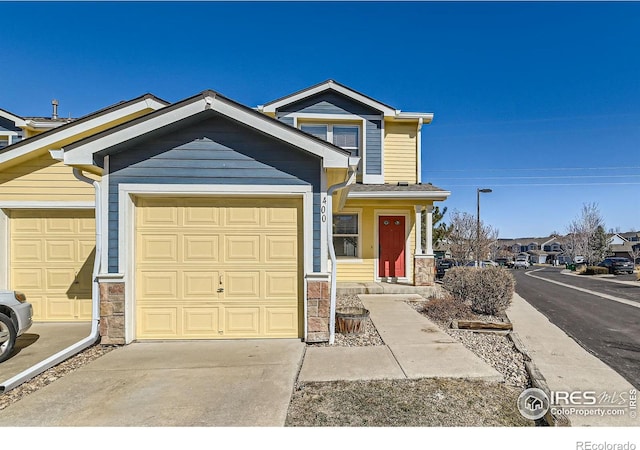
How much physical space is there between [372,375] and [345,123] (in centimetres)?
908

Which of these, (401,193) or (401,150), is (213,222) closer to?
(401,193)

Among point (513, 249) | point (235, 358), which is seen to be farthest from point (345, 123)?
point (513, 249)

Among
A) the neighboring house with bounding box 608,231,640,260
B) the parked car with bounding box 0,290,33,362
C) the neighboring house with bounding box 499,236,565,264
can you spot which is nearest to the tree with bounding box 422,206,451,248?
the parked car with bounding box 0,290,33,362

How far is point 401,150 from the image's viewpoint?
460 inches

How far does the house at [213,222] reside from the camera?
206 inches

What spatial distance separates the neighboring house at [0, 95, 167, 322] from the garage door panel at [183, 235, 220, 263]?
2758 mm

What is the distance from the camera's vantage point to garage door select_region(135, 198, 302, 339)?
5527mm

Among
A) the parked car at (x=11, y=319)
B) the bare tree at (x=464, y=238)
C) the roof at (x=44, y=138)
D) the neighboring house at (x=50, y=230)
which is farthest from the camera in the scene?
the bare tree at (x=464, y=238)

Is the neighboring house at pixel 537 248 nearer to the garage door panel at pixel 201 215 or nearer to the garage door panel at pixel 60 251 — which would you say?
the garage door panel at pixel 201 215

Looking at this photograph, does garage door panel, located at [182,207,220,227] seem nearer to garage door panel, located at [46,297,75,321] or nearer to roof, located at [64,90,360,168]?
roof, located at [64,90,360,168]

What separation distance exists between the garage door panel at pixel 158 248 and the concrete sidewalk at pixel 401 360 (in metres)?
2.92

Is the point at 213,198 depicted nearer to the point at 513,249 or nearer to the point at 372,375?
the point at 372,375

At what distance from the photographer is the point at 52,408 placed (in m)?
3.40
